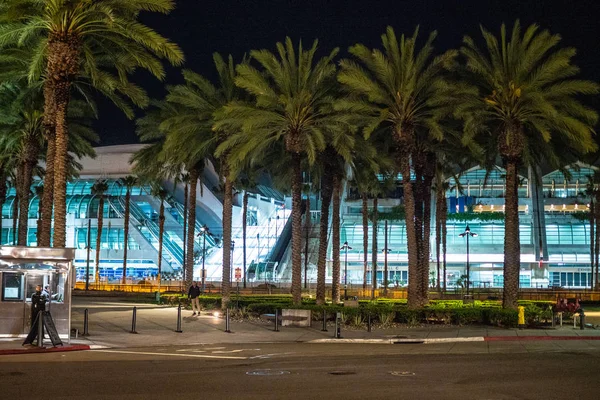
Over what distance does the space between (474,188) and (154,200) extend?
42719 mm

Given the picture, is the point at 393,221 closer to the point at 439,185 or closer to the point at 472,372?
the point at 439,185

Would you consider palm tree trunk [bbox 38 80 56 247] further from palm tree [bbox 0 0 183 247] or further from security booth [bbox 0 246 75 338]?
security booth [bbox 0 246 75 338]

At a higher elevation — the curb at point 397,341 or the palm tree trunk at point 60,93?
the palm tree trunk at point 60,93

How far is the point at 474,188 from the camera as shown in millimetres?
99688

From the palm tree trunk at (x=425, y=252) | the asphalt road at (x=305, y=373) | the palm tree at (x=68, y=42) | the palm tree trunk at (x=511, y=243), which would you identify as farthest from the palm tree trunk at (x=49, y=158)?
the palm tree trunk at (x=511, y=243)

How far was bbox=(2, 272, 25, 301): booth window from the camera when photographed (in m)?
22.8

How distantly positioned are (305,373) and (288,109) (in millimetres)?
17953

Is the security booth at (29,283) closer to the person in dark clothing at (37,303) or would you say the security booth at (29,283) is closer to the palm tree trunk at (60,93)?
the person in dark clothing at (37,303)

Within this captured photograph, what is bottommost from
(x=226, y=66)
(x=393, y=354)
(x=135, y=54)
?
(x=393, y=354)

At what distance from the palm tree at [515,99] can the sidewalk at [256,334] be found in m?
5.03

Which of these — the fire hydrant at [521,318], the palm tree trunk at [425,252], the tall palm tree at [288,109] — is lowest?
the fire hydrant at [521,318]

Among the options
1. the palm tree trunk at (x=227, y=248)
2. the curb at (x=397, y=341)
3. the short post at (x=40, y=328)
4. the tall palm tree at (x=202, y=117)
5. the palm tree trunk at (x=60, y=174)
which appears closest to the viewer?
the short post at (x=40, y=328)

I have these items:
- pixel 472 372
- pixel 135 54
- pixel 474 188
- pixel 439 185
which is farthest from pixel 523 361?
pixel 474 188

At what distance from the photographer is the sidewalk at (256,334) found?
24.3m
